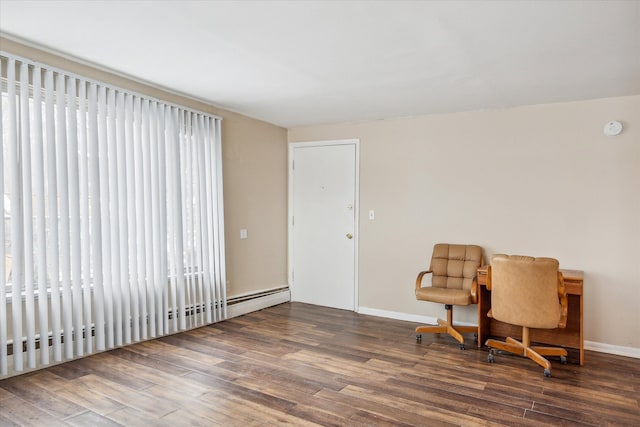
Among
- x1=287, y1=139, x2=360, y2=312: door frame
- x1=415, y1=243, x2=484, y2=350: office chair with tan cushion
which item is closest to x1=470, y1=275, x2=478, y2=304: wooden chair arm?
x1=415, y1=243, x2=484, y2=350: office chair with tan cushion

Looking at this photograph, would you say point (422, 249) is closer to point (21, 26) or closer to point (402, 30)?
point (402, 30)

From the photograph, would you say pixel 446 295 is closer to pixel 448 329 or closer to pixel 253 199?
pixel 448 329

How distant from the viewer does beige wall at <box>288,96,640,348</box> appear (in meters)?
4.01

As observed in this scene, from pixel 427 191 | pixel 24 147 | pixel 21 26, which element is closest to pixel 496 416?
pixel 427 191

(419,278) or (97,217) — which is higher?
(97,217)

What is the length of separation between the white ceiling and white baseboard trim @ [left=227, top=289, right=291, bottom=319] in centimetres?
242

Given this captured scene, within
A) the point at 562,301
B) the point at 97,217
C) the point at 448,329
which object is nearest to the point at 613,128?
the point at 562,301

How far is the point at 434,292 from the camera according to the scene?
13.9 feet

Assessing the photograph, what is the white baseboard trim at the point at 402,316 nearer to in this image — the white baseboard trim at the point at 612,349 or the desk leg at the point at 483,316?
the desk leg at the point at 483,316

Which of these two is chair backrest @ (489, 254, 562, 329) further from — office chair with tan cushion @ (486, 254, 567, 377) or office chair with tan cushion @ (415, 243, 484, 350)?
office chair with tan cushion @ (415, 243, 484, 350)

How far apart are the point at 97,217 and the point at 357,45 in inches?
97.0

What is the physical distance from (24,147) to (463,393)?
3.57 metres

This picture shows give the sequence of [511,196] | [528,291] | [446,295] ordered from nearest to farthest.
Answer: [528,291] < [446,295] < [511,196]

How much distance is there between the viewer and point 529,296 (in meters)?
3.48
